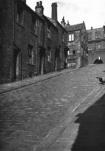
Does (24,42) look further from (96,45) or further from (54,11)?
(96,45)

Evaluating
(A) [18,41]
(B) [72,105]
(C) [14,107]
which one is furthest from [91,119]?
(A) [18,41]

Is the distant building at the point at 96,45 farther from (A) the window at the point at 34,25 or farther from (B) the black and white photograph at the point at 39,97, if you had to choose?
(A) the window at the point at 34,25

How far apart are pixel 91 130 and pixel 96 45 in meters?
55.6

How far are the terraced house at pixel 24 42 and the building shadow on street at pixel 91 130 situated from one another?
11039mm

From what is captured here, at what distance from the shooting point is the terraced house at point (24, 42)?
64.4 ft

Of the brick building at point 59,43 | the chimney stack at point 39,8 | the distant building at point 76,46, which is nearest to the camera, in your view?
the chimney stack at point 39,8

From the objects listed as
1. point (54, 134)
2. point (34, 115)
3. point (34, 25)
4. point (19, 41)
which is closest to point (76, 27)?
point (34, 25)

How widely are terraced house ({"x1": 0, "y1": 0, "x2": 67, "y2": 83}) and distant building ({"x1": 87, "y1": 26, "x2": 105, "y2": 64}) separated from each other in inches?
1159

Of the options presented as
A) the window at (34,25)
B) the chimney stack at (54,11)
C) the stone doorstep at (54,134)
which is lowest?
the stone doorstep at (54,134)

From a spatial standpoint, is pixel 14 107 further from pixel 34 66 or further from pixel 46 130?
pixel 34 66

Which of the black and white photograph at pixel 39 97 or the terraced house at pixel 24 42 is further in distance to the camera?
the terraced house at pixel 24 42

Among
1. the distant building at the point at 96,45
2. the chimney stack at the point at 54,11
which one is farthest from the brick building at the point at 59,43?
the distant building at the point at 96,45

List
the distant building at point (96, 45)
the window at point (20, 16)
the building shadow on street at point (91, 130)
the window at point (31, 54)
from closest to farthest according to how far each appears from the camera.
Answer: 1. the building shadow on street at point (91, 130)
2. the window at point (20, 16)
3. the window at point (31, 54)
4. the distant building at point (96, 45)

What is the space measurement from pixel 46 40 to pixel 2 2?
29.1 ft
